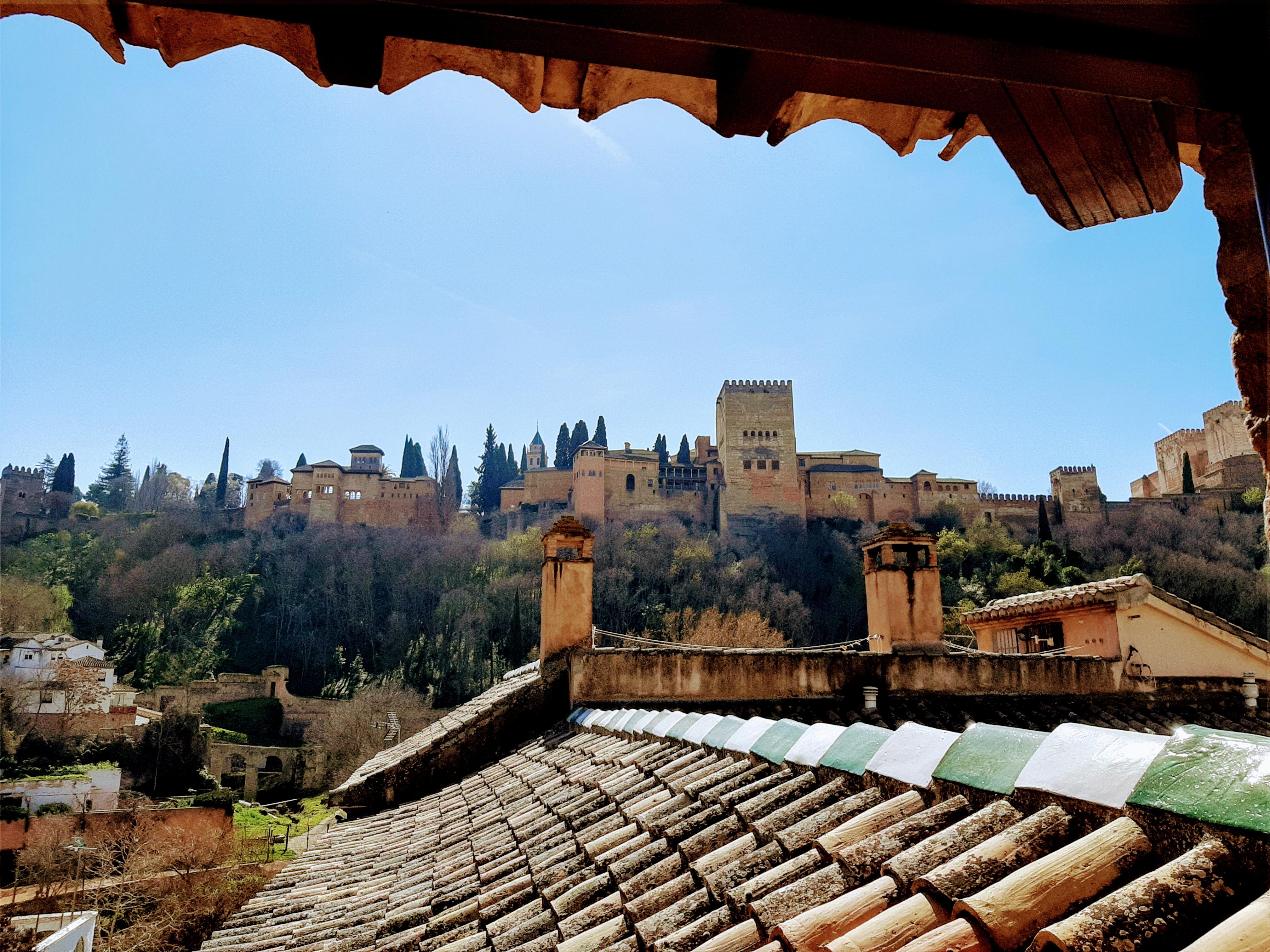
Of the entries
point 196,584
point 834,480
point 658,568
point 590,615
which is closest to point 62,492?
point 196,584

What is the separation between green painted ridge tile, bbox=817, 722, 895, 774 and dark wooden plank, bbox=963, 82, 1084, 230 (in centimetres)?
145

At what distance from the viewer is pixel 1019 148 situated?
154cm

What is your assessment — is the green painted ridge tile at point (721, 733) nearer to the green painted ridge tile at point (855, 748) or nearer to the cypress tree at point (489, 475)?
the green painted ridge tile at point (855, 748)

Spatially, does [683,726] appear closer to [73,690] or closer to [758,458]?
[73,690]

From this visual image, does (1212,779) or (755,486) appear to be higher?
(755,486)

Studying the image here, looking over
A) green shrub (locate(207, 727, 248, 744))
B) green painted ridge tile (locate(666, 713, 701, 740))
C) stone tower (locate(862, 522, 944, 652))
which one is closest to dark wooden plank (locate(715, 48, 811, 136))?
green painted ridge tile (locate(666, 713, 701, 740))

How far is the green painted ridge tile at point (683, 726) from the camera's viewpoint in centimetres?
411

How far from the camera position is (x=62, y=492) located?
5753cm

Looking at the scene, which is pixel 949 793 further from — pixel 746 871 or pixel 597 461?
pixel 597 461

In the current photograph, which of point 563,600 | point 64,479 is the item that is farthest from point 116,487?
point 563,600

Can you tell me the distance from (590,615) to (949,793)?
628 centimetres

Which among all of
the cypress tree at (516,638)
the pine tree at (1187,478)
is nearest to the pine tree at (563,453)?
the cypress tree at (516,638)

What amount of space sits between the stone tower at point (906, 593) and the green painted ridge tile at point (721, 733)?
5327mm

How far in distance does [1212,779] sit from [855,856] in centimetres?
74
